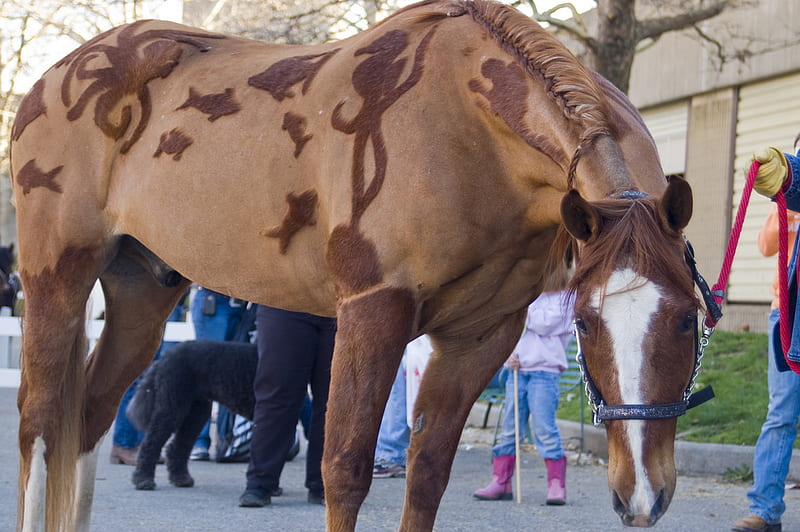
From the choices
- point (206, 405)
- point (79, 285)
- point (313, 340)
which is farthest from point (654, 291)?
point (206, 405)

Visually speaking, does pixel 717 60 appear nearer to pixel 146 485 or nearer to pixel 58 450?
pixel 146 485

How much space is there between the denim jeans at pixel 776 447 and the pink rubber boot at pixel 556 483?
136 cm

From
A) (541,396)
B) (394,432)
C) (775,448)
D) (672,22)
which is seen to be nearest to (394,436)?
(394,432)

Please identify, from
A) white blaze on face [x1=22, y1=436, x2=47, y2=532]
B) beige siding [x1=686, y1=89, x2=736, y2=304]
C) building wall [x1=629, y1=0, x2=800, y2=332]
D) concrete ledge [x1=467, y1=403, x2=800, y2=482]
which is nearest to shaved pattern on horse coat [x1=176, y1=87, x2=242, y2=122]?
white blaze on face [x1=22, y1=436, x2=47, y2=532]

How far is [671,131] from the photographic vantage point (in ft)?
58.0

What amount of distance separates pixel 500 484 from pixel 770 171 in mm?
3778

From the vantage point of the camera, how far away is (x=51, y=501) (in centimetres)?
437

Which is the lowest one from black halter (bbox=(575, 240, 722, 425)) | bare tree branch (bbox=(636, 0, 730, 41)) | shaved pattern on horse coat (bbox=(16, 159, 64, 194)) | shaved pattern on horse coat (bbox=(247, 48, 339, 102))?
black halter (bbox=(575, 240, 722, 425))

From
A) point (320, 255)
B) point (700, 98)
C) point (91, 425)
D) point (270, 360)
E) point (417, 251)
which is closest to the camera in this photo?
point (417, 251)

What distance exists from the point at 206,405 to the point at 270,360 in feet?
4.46

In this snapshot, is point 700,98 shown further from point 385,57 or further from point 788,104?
point 385,57

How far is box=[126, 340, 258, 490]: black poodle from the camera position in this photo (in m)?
7.26

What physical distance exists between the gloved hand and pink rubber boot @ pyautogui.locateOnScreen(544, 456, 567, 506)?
3375 millimetres

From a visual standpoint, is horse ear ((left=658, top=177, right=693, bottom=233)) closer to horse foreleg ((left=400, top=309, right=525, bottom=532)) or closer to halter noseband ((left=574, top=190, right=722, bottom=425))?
halter noseband ((left=574, top=190, right=722, bottom=425))
